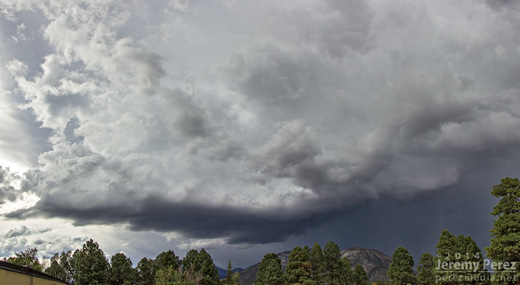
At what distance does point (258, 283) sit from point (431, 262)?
43.6m

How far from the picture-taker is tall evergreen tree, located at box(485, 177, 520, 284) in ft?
143

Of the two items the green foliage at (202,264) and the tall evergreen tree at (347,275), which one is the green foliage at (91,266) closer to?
the green foliage at (202,264)

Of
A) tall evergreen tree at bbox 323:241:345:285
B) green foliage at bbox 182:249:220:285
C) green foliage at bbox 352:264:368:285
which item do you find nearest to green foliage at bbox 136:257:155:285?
green foliage at bbox 182:249:220:285

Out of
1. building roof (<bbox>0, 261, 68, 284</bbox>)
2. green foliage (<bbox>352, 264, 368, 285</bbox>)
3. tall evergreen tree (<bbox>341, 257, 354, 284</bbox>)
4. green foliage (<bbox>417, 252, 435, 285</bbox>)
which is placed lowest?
green foliage (<bbox>352, 264, 368, 285</bbox>)

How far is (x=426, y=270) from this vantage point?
→ 263 ft

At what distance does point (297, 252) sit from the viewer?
84.2m

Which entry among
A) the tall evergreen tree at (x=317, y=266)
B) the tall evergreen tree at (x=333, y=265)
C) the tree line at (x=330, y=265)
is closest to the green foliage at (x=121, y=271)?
the tree line at (x=330, y=265)

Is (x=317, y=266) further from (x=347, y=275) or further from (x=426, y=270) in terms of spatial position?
(x=426, y=270)

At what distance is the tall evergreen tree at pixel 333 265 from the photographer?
96562 mm

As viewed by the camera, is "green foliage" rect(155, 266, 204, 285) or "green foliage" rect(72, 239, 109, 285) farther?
"green foliage" rect(72, 239, 109, 285)

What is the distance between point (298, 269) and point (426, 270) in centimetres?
3003

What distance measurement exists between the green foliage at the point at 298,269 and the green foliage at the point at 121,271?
1517 inches

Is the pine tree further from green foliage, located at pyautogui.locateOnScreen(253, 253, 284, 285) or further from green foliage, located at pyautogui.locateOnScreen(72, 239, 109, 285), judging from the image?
green foliage, located at pyautogui.locateOnScreen(253, 253, 284, 285)

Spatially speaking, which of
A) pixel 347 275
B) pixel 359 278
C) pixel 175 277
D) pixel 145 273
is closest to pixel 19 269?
pixel 175 277
